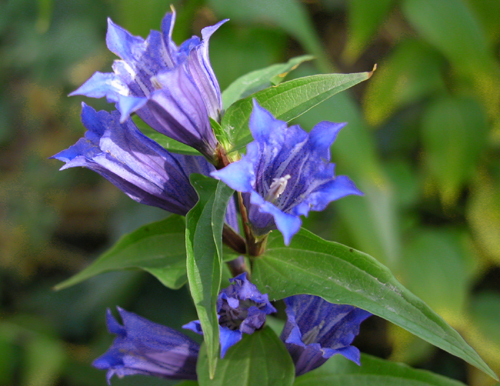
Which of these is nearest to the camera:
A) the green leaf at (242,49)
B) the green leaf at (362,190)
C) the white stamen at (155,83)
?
the white stamen at (155,83)

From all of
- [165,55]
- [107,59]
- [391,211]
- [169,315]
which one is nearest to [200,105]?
[165,55]

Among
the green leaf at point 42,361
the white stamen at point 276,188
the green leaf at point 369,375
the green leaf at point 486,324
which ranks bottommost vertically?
the green leaf at point 486,324

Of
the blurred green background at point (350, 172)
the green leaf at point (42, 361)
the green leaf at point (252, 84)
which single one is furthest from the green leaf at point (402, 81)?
the green leaf at point (42, 361)

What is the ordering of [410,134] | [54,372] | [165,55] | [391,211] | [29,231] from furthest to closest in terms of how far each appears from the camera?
[29,231] → [410,134] → [54,372] → [391,211] → [165,55]

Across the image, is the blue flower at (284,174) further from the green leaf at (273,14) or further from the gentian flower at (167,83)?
the green leaf at (273,14)

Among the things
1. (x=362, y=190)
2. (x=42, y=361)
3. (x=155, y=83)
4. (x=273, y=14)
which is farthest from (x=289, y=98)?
(x=42, y=361)

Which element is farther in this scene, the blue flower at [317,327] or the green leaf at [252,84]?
the green leaf at [252,84]

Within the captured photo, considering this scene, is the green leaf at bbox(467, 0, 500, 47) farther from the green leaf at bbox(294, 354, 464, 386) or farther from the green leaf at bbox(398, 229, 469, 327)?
the green leaf at bbox(294, 354, 464, 386)

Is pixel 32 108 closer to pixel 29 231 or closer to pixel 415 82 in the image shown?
pixel 29 231
